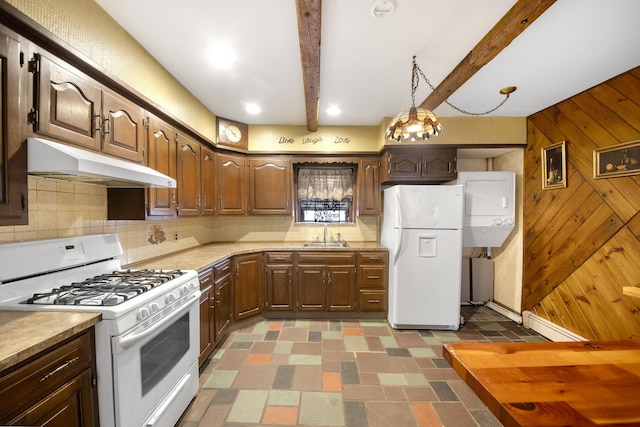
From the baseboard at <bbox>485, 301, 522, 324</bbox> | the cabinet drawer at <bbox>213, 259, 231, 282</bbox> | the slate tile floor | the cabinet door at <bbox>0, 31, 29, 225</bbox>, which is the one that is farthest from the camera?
the baseboard at <bbox>485, 301, 522, 324</bbox>

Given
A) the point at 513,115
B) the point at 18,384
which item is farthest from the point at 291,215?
the point at 513,115

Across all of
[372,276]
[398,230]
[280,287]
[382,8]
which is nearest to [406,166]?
[398,230]

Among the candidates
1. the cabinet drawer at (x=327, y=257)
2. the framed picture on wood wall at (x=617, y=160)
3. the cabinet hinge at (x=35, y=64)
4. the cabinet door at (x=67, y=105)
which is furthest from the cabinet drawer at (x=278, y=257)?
the framed picture on wood wall at (x=617, y=160)

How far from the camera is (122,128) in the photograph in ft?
5.30

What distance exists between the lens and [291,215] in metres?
3.34

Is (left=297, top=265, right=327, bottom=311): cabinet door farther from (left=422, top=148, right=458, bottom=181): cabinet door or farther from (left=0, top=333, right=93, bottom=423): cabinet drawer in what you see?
(left=0, top=333, right=93, bottom=423): cabinet drawer

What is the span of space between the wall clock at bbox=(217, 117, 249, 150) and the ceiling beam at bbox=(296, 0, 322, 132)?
4.30 ft

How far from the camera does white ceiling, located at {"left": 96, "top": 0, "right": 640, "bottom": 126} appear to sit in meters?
1.45

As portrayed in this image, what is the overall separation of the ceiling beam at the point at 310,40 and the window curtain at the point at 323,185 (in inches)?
53.5

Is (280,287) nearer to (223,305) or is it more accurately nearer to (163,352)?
(223,305)

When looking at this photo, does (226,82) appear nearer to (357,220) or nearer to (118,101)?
(118,101)

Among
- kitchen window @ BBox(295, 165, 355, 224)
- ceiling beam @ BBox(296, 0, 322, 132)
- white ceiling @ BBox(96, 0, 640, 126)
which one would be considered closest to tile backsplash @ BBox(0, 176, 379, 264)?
kitchen window @ BBox(295, 165, 355, 224)

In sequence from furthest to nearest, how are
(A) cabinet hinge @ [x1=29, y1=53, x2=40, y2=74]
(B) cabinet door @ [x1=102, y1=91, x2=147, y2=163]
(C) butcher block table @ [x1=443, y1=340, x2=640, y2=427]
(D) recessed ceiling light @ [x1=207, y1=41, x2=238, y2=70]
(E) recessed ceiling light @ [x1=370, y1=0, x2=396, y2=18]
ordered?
(D) recessed ceiling light @ [x1=207, y1=41, x2=238, y2=70] < (B) cabinet door @ [x1=102, y1=91, x2=147, y2=163] < (E) recessed ceiling light @ [x1=370, y1=0, x2=396, y2=18] < (A) cabinet hinge @ [x1=29, y1=53, x2=40, y2=74] < (C) butcher block table @ [x1=443, y1=340, x2=640, y2=427]

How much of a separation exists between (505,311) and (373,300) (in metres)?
1.73
